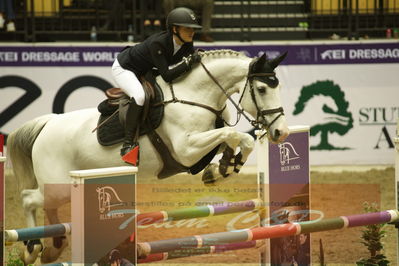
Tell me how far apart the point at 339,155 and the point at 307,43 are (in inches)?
62.3

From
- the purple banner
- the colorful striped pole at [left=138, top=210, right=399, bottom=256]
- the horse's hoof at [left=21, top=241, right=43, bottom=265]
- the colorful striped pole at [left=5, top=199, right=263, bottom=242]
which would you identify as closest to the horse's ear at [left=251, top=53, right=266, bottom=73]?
the colorful striped pole at [left=5, top=199, right=263, bottom=242]

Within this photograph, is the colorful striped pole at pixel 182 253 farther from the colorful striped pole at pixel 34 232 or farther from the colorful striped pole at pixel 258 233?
the colorful striped pole at pixel 34 232

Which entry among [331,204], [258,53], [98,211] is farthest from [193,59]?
[258,53]

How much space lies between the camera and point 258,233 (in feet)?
18.2

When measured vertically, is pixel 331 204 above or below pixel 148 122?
below

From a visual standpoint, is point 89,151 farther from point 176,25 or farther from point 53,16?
point 53,16

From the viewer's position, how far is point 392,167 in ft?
37.0

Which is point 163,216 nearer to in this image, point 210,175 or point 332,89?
point 210,175

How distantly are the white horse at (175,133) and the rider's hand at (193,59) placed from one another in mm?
57

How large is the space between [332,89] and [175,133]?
→ 5467 millimetres

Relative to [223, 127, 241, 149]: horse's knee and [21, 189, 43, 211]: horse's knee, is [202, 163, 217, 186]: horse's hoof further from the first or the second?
[21, 189, 43, 211]: horse's knee

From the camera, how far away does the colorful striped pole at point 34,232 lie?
5168 mm

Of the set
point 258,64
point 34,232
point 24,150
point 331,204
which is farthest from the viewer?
point 331,204

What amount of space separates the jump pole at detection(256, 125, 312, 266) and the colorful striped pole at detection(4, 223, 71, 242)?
154 cm
